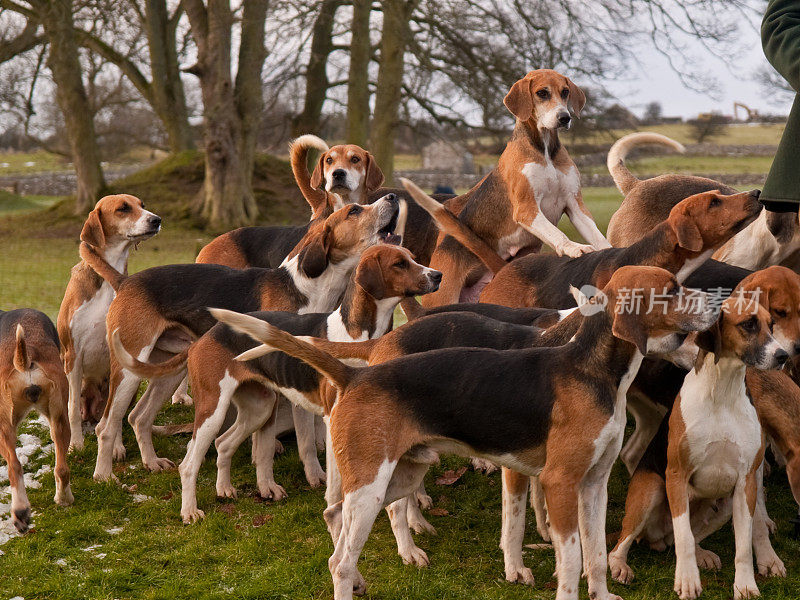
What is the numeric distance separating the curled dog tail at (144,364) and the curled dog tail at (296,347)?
6.50 feet

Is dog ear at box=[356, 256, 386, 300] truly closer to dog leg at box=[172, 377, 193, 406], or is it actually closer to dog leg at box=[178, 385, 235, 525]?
dog leg at box=[178, 385, 235, 525]

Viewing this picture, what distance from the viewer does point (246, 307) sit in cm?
701

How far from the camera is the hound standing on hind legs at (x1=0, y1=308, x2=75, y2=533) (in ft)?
20.0

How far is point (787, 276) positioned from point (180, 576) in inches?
147

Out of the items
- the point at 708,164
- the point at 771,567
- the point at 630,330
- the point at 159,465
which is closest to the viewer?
the point at 630,330

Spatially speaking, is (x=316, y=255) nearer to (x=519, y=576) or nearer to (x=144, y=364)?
(x=144, y=364)

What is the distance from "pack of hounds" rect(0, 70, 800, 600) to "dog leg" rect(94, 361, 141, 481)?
0.05 ft

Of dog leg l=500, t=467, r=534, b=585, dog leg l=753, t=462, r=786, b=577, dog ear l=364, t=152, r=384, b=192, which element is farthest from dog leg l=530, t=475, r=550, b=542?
dog ear l=364, t=152, r=384, b=192

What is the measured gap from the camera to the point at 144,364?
646 cm

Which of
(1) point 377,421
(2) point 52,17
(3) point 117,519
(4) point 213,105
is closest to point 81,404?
(3) point 117,519

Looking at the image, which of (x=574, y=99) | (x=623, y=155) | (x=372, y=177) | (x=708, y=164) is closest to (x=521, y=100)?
(x=574, y=99)

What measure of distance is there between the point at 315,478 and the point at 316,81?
1771cm

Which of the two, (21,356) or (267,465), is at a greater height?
(21,356)

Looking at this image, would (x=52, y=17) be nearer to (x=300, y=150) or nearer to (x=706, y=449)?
(x=300, y=150)
